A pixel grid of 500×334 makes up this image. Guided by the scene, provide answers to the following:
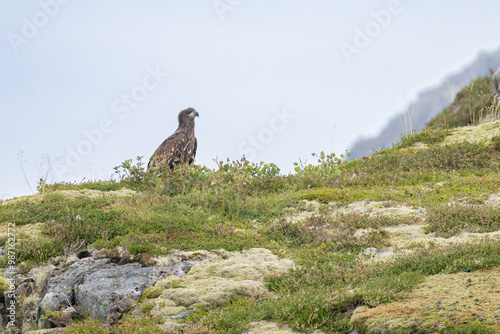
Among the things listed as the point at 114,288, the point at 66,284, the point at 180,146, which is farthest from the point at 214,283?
the point at 180,146

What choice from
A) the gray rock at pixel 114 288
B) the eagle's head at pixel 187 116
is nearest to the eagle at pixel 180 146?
the eagle's head at pixel 187 116

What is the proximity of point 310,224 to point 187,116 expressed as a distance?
9.22 m

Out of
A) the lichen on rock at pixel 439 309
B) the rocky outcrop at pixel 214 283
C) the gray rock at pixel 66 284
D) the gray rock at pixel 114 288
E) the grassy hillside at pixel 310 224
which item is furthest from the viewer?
the gray rock at pixel 66 284

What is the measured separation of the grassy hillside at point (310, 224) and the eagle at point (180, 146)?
5.06 ft

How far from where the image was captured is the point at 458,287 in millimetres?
6047

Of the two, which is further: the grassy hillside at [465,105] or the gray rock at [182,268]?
the grassy hillside at [465,105]

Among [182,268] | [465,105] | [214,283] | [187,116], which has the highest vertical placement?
[465,105]

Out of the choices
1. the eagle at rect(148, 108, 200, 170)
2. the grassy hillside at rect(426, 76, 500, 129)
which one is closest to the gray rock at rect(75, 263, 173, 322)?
the eagle at rect(148, 108, 200, 170)

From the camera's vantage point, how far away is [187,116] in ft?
61.2

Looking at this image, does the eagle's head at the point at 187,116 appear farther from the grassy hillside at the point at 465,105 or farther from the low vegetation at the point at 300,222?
the grassy hillside at the point at 465,105

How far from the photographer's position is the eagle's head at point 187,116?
1859cm

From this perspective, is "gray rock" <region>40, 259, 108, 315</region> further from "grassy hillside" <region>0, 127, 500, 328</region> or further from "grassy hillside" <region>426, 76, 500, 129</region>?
"grassy hillside" <region>426, 76, 500, 129</region>

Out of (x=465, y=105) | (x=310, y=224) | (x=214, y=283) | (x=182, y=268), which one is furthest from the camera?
(x=465, y=105)

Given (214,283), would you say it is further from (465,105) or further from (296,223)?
(465,105)
